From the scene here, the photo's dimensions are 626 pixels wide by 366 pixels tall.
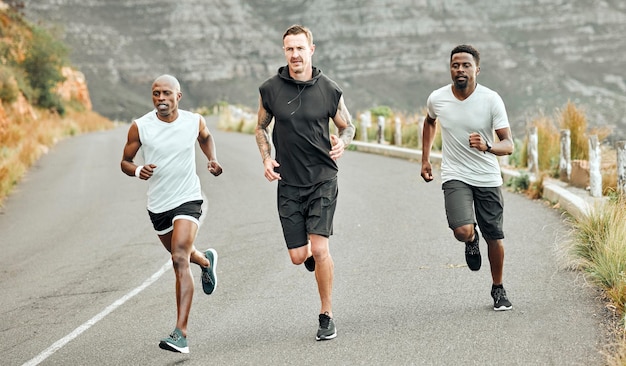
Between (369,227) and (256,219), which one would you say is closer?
(369,227)

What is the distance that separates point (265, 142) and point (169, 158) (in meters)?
0.71

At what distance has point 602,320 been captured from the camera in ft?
22.4

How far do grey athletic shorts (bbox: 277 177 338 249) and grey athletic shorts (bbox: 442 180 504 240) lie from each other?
42.3 inches

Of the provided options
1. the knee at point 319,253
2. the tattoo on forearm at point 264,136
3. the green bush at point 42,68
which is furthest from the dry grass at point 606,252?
the green bush at point 42,68

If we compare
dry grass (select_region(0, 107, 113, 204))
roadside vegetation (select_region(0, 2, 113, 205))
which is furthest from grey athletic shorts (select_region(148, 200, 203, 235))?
roadside vegetation (select_region(0, 2, 113, 205))

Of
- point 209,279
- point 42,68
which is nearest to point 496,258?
point 209,279

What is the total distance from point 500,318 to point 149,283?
151 inches

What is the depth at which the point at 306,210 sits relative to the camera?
21.8ft

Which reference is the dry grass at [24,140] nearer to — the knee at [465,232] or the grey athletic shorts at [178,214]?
the grey athletic shorts at [178,214]

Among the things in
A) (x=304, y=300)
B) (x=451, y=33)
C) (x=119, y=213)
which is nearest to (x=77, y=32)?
(x=451, y=33)

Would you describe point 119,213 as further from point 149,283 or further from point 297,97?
point 297,97

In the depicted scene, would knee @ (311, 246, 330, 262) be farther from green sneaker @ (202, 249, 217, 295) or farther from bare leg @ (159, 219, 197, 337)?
green sneaker @ (202, 249, 217, 295)

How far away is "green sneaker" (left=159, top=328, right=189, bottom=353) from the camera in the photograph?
615 centimetres

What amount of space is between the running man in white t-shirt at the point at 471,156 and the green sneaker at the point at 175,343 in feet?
7.46
